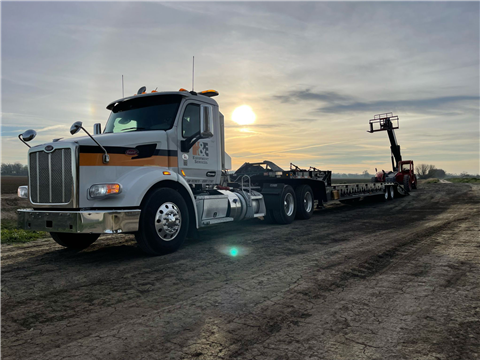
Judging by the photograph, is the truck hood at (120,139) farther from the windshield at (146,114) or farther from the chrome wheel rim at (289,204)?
the chrome wheel rim at (289,204)

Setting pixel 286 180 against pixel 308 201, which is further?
pixel 308 201

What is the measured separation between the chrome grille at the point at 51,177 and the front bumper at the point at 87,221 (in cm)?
25

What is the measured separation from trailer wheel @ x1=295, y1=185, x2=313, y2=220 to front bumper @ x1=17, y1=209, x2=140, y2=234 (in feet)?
22.7

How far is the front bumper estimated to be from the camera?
556cm

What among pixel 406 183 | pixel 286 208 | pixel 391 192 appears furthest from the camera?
pixel 406 183

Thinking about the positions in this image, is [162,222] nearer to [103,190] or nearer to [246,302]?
[103,190]

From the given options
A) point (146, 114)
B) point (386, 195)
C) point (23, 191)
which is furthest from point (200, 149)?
point (386, 195)

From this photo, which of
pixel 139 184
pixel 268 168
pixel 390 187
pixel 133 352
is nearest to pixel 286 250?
pixel 139 184

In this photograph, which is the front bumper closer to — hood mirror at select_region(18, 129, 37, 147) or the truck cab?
the truck cab

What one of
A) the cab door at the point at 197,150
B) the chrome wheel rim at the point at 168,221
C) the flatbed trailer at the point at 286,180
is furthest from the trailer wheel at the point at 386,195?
the chrome wheel rim at the point at 168,221

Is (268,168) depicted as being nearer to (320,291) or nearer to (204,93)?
(204,93)

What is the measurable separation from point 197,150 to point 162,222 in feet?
6.35

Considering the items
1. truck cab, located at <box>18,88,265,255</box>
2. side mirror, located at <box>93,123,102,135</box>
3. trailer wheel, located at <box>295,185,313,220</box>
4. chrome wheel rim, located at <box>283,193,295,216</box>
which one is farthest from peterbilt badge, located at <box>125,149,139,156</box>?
trailer wheel, located at <box>295,185,313,220</box>

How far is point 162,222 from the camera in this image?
20.7ft
